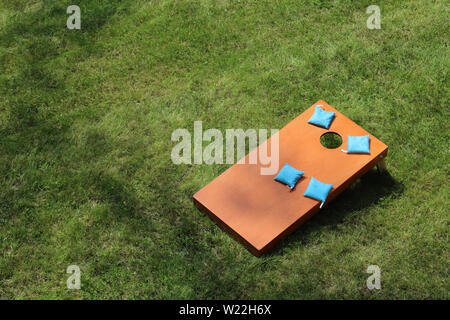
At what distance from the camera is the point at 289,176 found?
6453 millimetres

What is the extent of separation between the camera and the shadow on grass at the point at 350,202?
646 centimetres

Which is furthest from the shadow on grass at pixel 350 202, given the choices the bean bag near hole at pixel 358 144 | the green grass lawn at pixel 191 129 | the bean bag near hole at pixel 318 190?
the bean bag near hole at pixel 358 144

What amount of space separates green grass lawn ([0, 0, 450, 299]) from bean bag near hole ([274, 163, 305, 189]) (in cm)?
57

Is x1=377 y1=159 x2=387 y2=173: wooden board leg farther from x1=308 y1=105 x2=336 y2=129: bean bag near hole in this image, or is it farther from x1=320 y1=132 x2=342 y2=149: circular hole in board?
x1=308 y1=105 x2=336 y2=129: bean bag near hole

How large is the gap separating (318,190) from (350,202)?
2.13ft

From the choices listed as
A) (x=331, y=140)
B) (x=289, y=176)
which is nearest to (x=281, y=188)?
(x=289, y=176)

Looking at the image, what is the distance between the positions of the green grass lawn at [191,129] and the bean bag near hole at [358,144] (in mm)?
540

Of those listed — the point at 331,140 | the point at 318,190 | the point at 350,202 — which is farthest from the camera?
the point at 331,140

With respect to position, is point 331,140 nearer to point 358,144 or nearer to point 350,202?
point 358,144

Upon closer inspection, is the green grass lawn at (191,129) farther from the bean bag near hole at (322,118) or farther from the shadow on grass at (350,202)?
the bean bag near hole at (322,118)

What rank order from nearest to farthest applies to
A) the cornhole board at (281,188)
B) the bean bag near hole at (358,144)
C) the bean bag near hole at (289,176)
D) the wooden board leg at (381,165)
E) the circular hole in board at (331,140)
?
the cornhole board at (281,188), the bean bag near hole at (289,176), the bean bag near hole at (358,144), the wooden board leg at (381,165), the circular hole in board at (331,140)

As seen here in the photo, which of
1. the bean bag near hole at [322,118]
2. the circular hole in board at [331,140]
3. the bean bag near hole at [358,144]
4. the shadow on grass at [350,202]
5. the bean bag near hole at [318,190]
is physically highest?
the bean bag near hole at [322,118]

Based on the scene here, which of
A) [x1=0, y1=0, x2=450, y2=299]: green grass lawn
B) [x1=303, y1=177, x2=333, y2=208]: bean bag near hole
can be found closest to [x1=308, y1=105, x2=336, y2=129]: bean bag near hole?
[x1=0, y1=0, x2=450, y2=299]: green grass lawn

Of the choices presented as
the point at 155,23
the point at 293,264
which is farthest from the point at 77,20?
the point at 293,264
